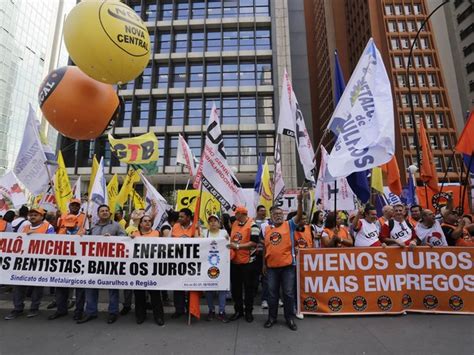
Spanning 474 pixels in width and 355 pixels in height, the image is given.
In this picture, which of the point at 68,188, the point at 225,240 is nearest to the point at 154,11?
the point at 68,188

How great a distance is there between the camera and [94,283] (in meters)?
5.07

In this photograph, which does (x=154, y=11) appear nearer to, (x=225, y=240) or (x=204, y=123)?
(x=204, y=123)

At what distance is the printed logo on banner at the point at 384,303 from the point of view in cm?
505

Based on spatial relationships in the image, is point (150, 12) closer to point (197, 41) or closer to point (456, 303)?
point (197, 41)

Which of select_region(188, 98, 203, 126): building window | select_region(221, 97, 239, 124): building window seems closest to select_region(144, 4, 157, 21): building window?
select_region(188, 98, 203, 126): building window

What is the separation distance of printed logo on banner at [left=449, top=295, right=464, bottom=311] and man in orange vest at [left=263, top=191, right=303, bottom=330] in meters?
2.61

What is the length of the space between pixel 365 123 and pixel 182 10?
112ft

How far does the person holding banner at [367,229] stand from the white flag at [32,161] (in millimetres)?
6021

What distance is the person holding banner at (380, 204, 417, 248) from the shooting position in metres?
5.45

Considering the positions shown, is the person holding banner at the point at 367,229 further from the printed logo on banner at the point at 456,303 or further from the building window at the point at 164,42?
the building window at the point at 164,42

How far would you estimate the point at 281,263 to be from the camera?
4781mm

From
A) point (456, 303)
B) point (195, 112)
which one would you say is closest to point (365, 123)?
point (456, 303)

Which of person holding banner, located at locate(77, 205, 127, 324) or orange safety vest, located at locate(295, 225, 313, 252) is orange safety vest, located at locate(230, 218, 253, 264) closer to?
orange safety vest, located at locate(295, 225, 313, 252)

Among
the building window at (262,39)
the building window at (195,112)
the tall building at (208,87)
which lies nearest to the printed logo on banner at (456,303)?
the tall building at (208,87)
